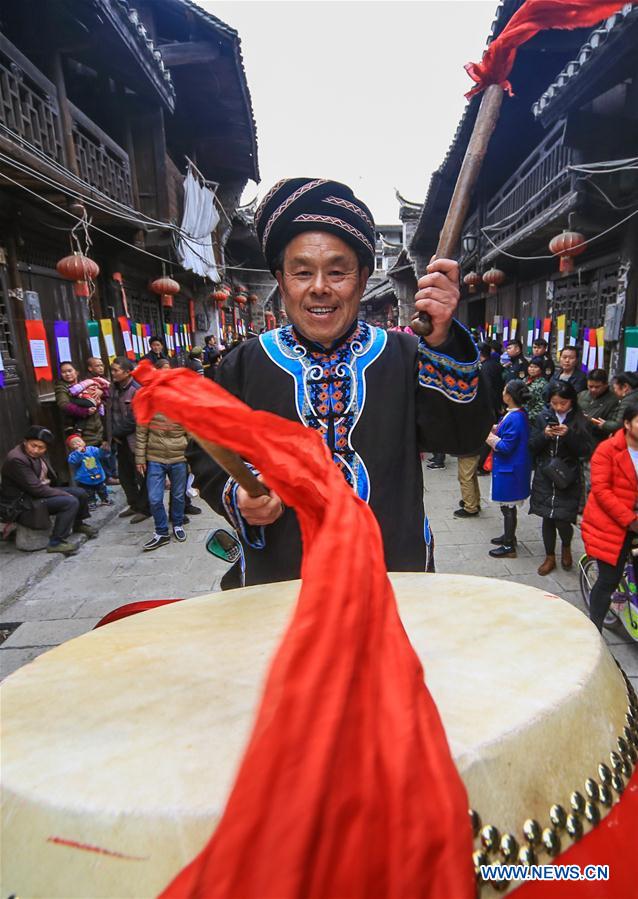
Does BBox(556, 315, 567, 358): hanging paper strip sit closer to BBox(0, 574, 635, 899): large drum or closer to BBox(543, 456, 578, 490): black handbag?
BBox(543, 456, 578, 490): black handbag

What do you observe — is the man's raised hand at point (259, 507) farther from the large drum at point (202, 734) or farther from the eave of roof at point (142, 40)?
the eave of roof at point (142, 40)

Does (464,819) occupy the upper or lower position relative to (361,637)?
lower

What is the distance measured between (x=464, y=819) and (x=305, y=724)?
0.75 feet

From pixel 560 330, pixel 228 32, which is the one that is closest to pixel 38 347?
pixel 228 32

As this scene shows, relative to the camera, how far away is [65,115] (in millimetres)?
6531

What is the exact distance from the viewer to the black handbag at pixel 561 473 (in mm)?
4062

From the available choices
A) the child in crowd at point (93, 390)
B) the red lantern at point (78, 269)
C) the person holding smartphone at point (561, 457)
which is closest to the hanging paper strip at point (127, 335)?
the child in crowd at point (93, 390)

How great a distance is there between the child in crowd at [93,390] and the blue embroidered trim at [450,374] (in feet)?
18.9

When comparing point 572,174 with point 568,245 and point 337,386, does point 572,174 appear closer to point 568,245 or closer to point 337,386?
point 568,245

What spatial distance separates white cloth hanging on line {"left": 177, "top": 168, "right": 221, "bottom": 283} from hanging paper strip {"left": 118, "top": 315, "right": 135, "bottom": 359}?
2.35 m

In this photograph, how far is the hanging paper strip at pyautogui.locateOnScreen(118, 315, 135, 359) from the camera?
8298 mm

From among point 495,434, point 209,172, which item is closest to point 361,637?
point 495,434

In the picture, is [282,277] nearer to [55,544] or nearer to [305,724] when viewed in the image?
[305,724]

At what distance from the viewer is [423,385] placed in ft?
4.93
